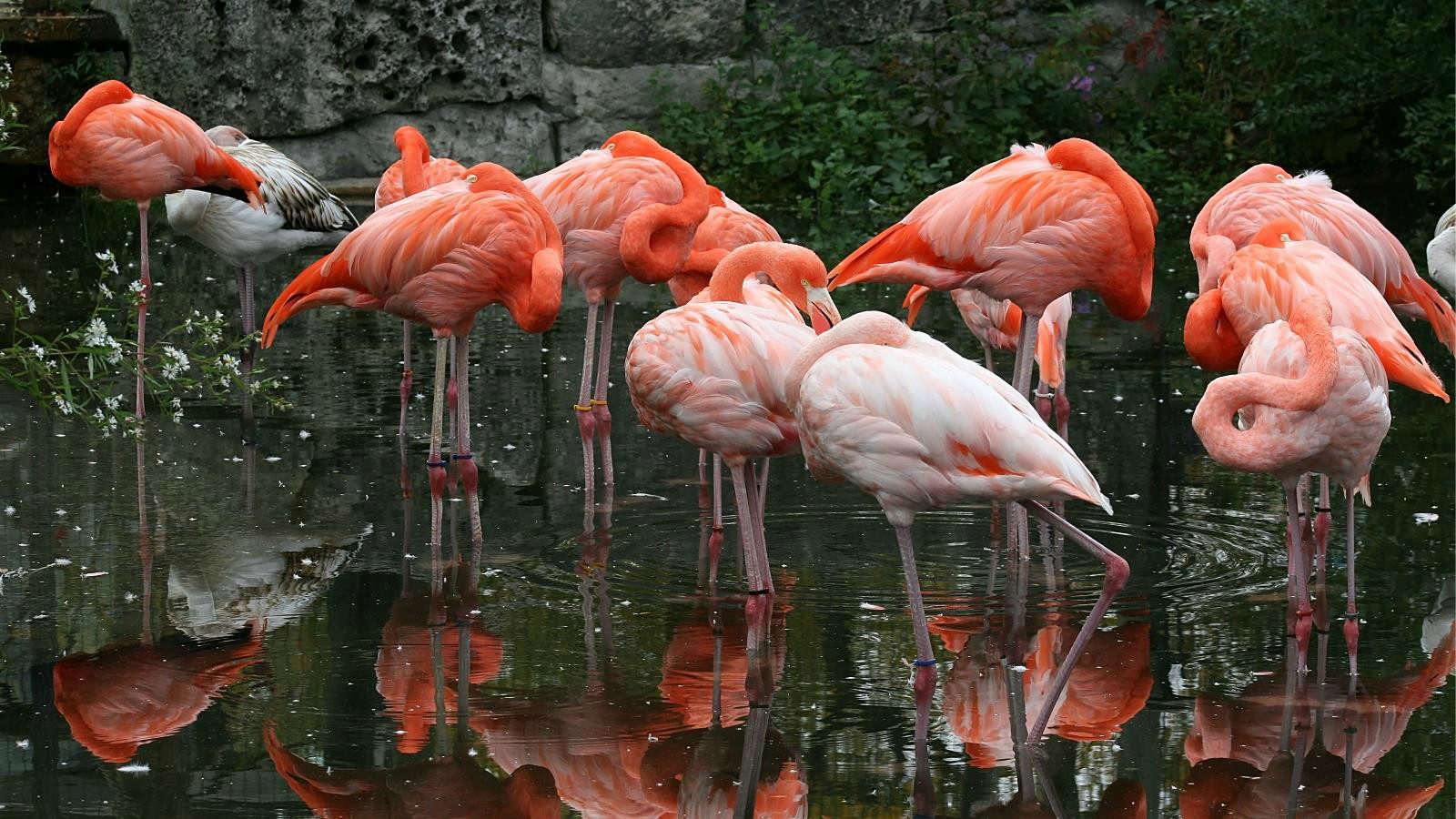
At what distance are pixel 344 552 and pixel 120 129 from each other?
2535 mm

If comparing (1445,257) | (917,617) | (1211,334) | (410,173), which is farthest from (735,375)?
(1445,257)

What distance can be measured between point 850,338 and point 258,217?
13.7 feet

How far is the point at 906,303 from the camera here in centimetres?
614

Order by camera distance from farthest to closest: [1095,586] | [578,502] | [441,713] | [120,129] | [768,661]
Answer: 1. [120,129]
2. [578,502]
3. [1095,586]
4. [768,661]
5. [441,713]

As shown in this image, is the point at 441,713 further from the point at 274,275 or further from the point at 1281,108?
the point at 1281,108

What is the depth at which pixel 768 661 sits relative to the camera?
404cm

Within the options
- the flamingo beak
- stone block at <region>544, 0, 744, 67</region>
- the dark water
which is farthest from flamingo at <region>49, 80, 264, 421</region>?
stone block at <region>544, 0, 744, 67</region>

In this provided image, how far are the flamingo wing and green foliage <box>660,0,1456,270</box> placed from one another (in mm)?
3769

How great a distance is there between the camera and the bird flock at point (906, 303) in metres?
3.68

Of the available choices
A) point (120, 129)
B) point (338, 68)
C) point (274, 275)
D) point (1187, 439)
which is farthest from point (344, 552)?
point (338, 68)

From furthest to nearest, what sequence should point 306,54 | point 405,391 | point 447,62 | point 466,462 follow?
point 447,62
point 306,54
point 405,391
point 466,462

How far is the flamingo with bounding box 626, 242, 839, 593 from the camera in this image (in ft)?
14.1

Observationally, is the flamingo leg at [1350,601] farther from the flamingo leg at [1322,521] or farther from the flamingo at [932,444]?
the flamingo at [932,444]

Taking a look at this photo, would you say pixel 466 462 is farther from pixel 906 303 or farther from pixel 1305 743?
pixel 1305 743
